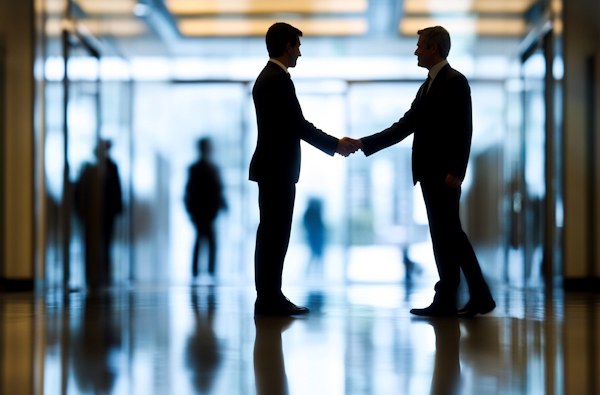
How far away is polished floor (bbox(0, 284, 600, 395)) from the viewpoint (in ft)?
5.17

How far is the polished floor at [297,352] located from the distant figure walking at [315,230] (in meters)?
3.67

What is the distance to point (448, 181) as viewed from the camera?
120 inches

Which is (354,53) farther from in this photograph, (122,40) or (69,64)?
(69,64)

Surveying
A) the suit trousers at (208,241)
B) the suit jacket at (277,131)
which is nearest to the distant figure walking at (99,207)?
the suit trousers at (208,241)

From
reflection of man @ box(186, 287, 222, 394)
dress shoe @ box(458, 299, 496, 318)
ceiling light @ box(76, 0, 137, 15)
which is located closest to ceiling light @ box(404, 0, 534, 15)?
ceiling light @ box(76, 0, 137, 15)

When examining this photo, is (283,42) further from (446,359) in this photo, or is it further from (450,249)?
(446,359)

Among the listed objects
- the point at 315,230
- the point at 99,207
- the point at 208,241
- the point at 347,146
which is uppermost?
the point at 347,146

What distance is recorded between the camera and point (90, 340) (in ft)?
7.85

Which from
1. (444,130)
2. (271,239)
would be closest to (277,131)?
(271,239)

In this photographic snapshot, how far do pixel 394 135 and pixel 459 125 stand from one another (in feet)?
1.37

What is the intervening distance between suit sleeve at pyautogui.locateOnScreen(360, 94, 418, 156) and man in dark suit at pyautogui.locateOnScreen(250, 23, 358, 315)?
1.15 feet

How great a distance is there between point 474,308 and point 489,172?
4239 mm

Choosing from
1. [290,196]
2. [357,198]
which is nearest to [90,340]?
[290,196]

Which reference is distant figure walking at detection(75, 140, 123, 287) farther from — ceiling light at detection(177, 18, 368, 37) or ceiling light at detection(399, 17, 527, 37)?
ceiling light at detection(399, 17, 527, 37)
